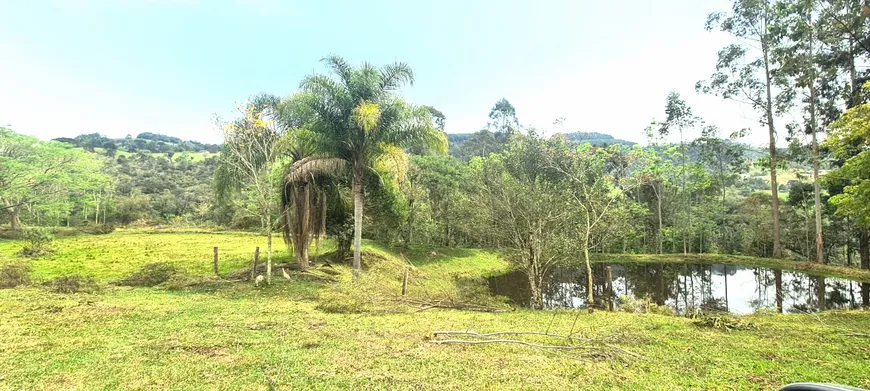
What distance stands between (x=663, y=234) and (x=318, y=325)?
3309cm

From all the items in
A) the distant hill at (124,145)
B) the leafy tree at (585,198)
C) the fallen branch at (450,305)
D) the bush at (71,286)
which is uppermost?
the distant hill at (124,145)

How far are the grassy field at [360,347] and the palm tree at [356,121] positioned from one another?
16.4ft

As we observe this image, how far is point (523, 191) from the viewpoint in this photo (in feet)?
45.6

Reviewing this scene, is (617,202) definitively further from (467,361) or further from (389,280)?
(467,361)

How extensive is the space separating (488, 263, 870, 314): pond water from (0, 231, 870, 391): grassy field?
4.57 metres

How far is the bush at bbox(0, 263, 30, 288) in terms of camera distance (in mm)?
12445

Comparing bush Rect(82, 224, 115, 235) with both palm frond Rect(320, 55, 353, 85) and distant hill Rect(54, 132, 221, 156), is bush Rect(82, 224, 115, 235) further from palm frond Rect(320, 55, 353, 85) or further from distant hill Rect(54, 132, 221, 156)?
distant hill Rect(54, 132, 221, 156)

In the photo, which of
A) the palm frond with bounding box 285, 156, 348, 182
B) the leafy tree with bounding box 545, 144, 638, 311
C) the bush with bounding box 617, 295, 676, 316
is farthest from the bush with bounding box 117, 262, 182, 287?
the bush with bounding box 617, 295, 676, 316

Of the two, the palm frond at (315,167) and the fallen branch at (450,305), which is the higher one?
the palm frond at (315,167)

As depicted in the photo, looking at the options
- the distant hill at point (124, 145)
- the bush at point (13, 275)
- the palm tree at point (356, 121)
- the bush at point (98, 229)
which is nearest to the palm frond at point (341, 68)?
the palm tree at point (356, 121)

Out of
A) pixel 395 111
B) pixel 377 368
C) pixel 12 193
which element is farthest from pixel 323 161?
pixel 12 193

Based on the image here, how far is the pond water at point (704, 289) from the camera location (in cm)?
1481

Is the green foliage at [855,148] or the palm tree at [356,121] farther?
the palm tree at [356,121]

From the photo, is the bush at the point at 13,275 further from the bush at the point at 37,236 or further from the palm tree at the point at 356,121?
the palm tree at the point at 356,121
